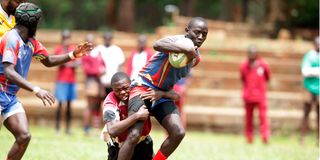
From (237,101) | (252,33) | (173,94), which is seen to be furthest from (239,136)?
(252,33)

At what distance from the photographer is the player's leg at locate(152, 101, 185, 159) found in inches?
277

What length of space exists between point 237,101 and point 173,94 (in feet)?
36.8

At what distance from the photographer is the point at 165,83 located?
23.8 feet

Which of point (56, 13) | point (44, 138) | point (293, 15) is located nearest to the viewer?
point (44, 138)

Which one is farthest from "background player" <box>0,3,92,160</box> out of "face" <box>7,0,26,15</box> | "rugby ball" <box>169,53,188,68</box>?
"rugby ball" <box>169,53,188,68</box>

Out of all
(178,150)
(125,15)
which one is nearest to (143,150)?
(178,150)

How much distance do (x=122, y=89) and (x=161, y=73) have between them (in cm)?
45

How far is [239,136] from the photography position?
54.6 ft

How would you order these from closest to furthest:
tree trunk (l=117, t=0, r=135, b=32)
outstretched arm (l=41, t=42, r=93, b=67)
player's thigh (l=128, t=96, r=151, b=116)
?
1. player's thigh (l=128, t=96, r=151, b=116)
2. outstretched arm (l=41, t=42, r=93, b=67)
3. tree trunk (l=117, t=0, r=135, b=32)

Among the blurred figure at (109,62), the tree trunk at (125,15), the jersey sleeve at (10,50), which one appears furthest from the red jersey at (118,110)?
the tree trunk at (125,15)

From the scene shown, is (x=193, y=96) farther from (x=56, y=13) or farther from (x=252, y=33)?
(x=56, y=13)

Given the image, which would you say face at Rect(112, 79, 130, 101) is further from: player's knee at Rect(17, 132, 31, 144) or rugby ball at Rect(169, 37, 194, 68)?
player's knee at Rect(17, 132, 31, 144)

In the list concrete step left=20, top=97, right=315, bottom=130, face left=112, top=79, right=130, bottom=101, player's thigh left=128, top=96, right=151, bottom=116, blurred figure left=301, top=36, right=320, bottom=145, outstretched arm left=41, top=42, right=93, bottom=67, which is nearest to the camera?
player's thigh left=128, top=96, right=151, bottom=116

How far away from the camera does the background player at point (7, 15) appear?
7.38 m
